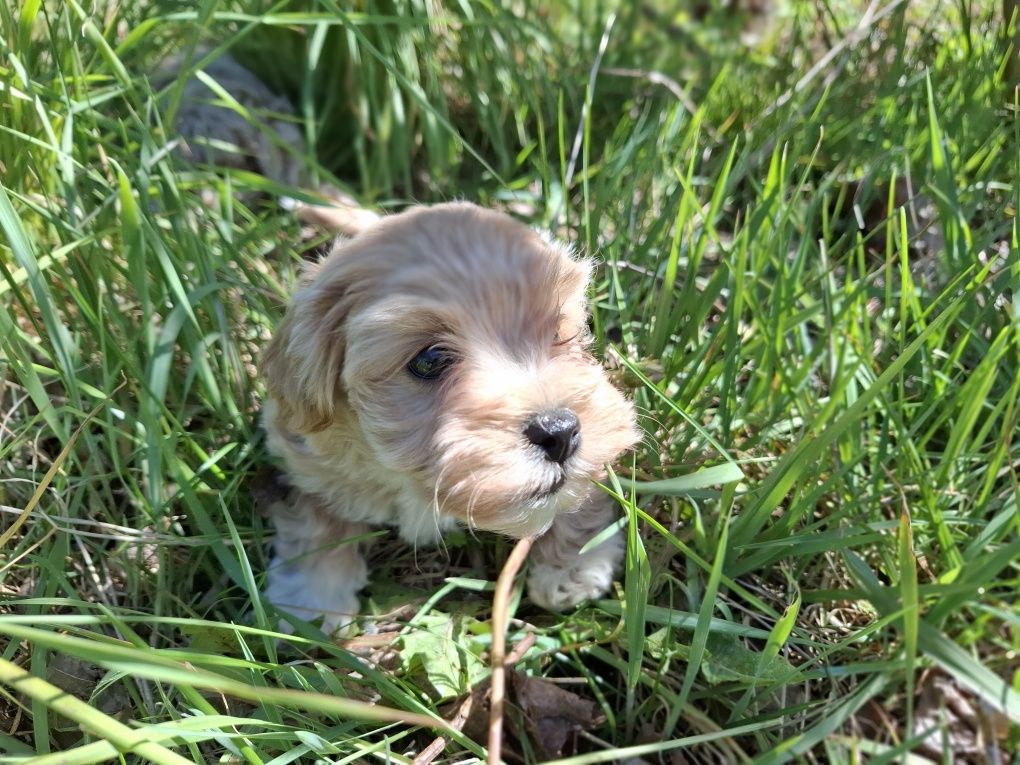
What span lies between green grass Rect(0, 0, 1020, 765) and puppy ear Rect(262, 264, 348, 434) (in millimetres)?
361

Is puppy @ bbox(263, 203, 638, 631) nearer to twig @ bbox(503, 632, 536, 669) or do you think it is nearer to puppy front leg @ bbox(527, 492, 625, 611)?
puppy front leg @ bbox(527, 492, 625, 611)

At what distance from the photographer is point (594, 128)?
12.4 ft

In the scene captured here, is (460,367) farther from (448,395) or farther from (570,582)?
(570,582)

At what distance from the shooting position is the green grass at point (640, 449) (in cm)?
172

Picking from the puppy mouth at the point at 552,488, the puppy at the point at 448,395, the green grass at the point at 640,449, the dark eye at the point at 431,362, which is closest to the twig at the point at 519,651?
the green grass at the point at 640,449

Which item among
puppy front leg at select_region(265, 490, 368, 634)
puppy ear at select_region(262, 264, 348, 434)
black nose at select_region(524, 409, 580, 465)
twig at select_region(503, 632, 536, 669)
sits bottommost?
puppy front leg at select_region(265, 490, 368, 634)

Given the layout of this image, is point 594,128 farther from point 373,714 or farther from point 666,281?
point 373,714

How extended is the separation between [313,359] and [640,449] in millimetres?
1021

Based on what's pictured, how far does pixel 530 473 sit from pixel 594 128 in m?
2.50

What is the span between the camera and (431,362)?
6.67 ft

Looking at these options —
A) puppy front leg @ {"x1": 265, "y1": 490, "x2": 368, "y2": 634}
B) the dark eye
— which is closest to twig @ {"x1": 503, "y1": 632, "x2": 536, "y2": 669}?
puppy front leg @ {"x1": 265, "y1": 490, "x2": 368, "y2": 634}

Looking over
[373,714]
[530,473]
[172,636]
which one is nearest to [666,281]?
[530,473]

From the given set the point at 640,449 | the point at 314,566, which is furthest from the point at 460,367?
the point at 314,566

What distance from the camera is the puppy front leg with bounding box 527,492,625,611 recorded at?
2.32 metres
